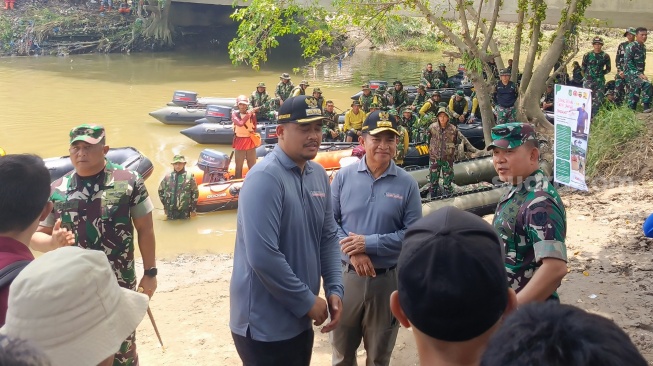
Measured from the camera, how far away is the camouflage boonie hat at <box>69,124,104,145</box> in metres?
3.65

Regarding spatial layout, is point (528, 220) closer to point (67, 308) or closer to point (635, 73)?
point (67, 308)

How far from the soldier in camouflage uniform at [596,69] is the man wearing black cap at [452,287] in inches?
577

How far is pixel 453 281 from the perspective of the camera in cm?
155

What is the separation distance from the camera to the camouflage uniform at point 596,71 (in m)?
15.1

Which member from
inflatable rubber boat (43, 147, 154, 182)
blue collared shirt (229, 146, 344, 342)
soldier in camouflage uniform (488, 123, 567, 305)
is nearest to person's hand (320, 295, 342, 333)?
blue collared shirt (229, 146, 344, 342)

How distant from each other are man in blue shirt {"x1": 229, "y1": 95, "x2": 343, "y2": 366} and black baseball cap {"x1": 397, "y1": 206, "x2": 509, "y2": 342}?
1.34m

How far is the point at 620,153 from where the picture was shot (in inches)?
415

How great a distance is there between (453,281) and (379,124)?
9.10ft

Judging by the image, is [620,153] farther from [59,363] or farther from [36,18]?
[36,18]

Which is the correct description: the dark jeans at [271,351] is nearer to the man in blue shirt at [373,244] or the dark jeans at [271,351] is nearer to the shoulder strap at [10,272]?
the man in blue shirt at [373,244]

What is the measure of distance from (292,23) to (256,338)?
35.7 ft

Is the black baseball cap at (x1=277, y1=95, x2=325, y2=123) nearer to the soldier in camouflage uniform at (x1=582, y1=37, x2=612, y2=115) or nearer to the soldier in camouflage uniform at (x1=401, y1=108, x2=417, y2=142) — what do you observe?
the soldier in camouflage uniform at (x1=401, y1=108, x2=417, y2=142)

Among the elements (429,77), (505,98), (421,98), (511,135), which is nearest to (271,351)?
(511,135)

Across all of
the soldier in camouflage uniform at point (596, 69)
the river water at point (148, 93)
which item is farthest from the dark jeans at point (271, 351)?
the soldier in camouflage uniform at point (596, 69)
